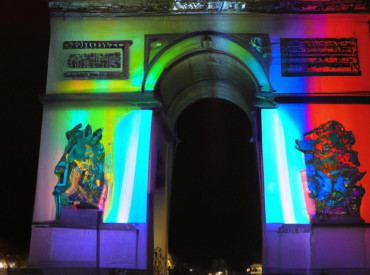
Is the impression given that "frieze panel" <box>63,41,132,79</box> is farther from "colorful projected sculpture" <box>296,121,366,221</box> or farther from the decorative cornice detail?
"colorful projected sculpture" <box>296,121,366,221</box>

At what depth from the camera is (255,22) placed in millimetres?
10375

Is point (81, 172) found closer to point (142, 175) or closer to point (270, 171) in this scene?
point (142, 175)

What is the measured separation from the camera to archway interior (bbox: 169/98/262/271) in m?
18.1

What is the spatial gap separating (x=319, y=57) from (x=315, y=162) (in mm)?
2308

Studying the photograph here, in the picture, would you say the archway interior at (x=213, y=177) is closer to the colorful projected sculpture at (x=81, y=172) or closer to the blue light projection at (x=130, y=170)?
the blue light projection at (x=130, y=170)

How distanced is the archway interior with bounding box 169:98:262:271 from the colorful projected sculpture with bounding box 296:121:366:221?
792 cm

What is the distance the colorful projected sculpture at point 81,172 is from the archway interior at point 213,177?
25.8ft

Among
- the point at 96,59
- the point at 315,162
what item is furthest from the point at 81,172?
the point at 315,162

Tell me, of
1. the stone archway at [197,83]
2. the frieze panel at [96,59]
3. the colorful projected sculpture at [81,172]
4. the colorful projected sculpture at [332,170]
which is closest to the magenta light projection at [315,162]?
the colorful projected sculpture at [332,170]

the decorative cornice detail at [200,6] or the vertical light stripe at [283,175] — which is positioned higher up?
the decorative cornice detail at [200,6]

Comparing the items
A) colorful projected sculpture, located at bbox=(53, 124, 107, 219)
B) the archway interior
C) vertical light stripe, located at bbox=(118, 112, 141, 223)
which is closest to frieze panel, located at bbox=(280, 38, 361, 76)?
vertical light stripe, located at bbox=(118, 112, 141, 223)

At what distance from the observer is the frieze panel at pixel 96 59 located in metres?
10.4

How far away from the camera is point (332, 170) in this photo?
967 centimetres

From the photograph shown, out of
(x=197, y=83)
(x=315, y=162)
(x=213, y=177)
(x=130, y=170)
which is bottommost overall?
(x=130, y=170)
